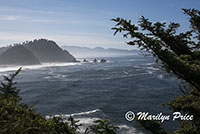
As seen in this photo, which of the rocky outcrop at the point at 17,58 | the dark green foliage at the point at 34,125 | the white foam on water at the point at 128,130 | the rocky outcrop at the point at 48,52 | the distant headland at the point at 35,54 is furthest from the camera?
the rocky outcrop at the point at 48,52

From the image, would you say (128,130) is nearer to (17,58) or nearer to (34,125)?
(34,125)

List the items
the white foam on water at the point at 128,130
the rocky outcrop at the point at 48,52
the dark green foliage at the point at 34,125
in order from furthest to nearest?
1. the rocky outcrop at the point at 48,52
2. the white foam on water at the point at 128,130
3. the dark green foliage at the point at 34,125

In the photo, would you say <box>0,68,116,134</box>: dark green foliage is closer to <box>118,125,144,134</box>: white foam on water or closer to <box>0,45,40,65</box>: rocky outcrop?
<box>118,125,144,134</box>: white foam on water

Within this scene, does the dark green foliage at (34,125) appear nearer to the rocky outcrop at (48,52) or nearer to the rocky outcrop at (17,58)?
the rocky outcrop at (17,58)

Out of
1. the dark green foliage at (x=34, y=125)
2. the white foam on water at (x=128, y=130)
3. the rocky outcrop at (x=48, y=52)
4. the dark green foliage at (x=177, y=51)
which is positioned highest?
the rocky outcrop at (x=48, y=52)

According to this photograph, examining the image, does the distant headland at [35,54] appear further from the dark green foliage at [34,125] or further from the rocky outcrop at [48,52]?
the dark green foliage at [34,125]

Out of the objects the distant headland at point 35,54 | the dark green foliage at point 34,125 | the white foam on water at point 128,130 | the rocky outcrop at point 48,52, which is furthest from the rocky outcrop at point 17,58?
the dark green foliage at point 34,125

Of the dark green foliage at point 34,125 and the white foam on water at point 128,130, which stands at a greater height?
the dark green foliage at point 34,125

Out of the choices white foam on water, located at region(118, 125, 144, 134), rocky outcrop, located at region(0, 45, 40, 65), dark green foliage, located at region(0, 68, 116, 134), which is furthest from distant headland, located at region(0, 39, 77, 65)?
dark green foliage, located at region(0, 68, 116, 134)

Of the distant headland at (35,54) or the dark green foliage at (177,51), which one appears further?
the distant headland at (35,54)

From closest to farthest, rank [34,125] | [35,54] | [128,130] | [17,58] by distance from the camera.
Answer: [34,125]
[128,130]
[17,58]
[35,54]

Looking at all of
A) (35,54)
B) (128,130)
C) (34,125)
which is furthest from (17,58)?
(34,125)

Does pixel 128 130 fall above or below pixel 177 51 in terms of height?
below

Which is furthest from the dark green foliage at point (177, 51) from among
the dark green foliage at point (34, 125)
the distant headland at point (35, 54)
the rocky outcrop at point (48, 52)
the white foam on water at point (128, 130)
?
the rocky outcrop at point (48, 52)
